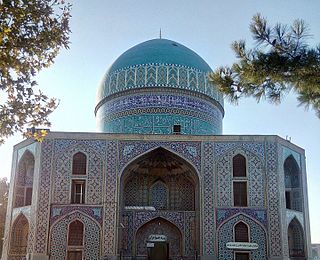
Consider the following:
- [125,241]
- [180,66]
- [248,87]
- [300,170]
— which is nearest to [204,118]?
[180,66]

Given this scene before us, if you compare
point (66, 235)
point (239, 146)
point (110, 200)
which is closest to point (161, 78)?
point (239, 146)

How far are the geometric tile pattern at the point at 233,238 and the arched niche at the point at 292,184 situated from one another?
223 cm

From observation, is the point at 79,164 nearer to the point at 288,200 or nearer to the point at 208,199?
the point at 208,199

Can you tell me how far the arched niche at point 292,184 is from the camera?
15.7 m

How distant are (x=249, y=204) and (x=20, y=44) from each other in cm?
1049

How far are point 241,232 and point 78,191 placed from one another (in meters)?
5.21

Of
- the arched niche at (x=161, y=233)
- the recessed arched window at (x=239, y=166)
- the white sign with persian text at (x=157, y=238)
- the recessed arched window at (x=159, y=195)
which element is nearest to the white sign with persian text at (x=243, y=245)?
the arched niche at (x=161, y=233)

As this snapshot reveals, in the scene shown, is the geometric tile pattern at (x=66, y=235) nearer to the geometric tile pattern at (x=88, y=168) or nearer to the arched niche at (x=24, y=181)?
the geometric tile pattern at (x=88, y=168)

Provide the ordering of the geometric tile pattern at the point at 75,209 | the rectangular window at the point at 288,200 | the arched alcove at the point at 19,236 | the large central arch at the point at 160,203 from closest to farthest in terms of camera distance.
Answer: the geometric tile pattern at the point at 75,209
the arched alcove at the point at 19,236
the large central arch at the point at 160,203
the rectangular window at the point at 288,200

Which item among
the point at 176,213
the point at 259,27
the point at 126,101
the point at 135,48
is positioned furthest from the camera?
the point at 135,48

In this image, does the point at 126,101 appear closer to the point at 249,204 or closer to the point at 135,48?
the point at 135,48

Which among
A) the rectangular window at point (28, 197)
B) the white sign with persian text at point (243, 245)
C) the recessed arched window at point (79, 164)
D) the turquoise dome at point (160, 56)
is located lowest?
the white sign with persian text at point (243, 245)

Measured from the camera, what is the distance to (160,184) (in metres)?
16.2

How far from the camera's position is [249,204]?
14328 millimetres
